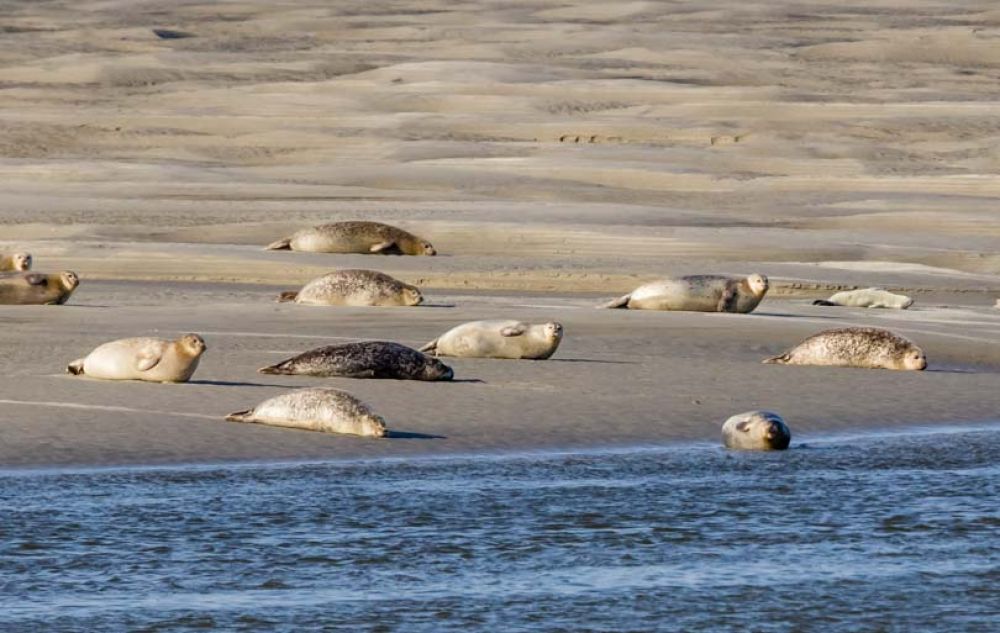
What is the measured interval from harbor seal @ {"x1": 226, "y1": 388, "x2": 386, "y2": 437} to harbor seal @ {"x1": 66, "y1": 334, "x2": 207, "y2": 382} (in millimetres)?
866

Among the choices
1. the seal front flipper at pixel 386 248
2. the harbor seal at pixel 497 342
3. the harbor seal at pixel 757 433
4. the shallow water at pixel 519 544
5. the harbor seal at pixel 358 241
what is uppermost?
the harbor seal at pixel 358 241

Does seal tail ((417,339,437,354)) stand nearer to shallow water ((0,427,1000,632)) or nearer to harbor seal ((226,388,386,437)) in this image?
harbor seal ((226,388,386,437))

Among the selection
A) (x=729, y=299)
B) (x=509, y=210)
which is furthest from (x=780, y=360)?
(x=509, y=210)

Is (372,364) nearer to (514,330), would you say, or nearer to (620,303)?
(514,330)

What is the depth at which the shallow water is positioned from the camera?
6.09 metres

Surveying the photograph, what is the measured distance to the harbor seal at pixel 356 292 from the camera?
1331cm

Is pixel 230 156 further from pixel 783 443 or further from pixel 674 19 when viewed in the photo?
pixel 674 19

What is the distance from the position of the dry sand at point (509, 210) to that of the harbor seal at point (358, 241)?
42 centimetres

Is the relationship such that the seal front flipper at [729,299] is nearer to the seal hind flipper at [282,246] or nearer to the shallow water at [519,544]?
the shallow water at [519,544]

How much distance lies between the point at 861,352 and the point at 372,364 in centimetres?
272

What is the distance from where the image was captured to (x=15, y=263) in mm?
14445

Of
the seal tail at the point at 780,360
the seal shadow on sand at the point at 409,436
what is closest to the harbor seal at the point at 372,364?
the seal shadow on sand at the point at 409,436

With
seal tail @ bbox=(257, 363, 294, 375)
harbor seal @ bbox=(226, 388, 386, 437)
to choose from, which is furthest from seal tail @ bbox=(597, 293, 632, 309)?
harbor seal @ bbox=(226, 388, 386, 437)

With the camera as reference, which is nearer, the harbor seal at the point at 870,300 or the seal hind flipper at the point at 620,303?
the seal hind flipper at the point at 620,303
